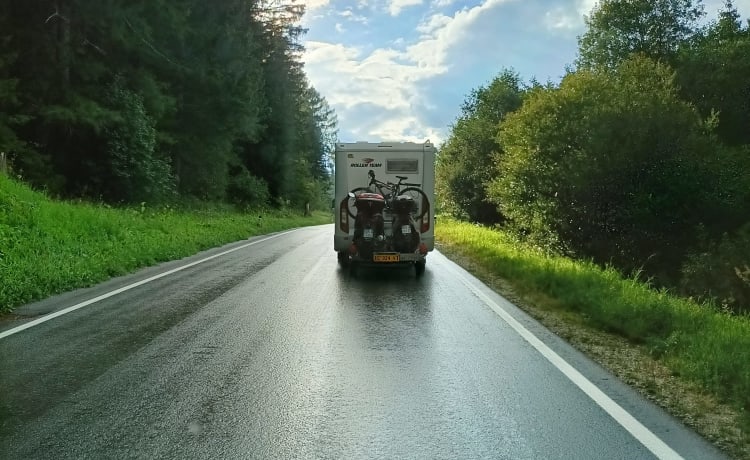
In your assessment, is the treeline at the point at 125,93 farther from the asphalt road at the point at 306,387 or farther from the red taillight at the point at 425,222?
the asphalt road at the point at 306,387

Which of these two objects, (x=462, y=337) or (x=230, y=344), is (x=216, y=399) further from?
(x=462, y=337)

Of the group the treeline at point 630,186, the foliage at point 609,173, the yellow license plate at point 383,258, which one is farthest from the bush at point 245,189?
the yellow license plate at point 383,258

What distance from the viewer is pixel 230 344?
7027 millimetres

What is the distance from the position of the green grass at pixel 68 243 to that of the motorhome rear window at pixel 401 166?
5.85 m

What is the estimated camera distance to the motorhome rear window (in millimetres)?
14281

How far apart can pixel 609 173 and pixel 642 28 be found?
29.9 m

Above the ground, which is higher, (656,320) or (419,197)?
A: (419,197)

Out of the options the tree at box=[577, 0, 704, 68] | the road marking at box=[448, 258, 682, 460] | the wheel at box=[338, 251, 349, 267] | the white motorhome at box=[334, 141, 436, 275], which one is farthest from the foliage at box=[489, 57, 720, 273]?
the tree at box=[577, 0, 704, 68]

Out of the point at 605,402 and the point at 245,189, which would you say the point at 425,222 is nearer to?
the point at 605,402

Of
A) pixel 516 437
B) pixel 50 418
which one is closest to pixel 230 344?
pixel 50 418

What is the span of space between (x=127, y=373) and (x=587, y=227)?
16.2m

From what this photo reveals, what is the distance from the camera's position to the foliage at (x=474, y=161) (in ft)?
129

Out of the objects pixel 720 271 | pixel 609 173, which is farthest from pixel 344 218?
pixel 720 271

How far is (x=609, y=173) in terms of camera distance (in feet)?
63.3
